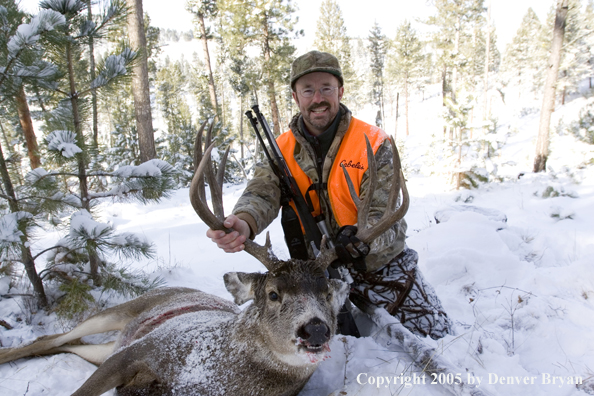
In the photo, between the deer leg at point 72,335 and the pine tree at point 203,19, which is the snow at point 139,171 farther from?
the pine tree at point 203,19

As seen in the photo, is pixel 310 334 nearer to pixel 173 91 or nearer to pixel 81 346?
pixel 81 346

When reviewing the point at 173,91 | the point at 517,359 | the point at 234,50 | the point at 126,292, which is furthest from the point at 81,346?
the point at 173,91

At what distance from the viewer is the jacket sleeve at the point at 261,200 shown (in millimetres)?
3085

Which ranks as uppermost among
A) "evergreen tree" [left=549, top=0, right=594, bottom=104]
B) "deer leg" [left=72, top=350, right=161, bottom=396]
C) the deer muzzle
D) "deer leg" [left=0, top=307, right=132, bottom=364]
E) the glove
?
"evergreen tree" [left=549, top=0, right=594, bottom=104]

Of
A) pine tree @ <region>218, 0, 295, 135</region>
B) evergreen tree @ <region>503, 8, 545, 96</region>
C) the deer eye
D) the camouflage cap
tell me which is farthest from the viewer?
evergreen tree @ <region>503, 8, 545, 96</region>

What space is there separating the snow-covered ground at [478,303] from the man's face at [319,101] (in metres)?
2.10

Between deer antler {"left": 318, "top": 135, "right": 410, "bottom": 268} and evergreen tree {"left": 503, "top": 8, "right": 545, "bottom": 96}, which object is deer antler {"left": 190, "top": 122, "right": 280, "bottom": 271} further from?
evergreen tree {"left": 503, "top": 8, "right": 545, "bottom": 96}

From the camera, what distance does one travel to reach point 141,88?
686cm

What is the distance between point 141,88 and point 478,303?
685 centimetres

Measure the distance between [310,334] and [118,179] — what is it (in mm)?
2975

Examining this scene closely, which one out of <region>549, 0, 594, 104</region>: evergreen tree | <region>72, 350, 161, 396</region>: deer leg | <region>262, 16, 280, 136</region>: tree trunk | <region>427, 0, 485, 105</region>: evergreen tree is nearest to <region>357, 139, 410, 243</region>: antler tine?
<region>72, 350, 161, 396</region>: deer leg

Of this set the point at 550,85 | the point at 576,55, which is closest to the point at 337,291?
the point at 550,85

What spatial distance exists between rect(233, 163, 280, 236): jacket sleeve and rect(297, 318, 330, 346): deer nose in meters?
1.31

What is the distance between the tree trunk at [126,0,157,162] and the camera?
6473mm
